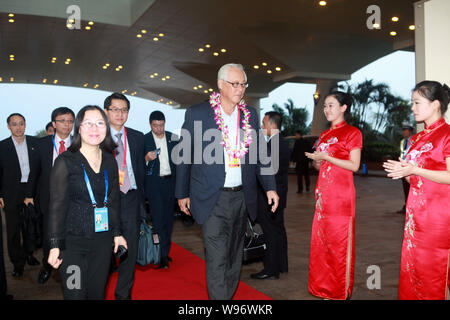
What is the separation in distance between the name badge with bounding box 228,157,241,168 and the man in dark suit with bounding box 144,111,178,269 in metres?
1.86

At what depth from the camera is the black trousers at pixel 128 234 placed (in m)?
3.14

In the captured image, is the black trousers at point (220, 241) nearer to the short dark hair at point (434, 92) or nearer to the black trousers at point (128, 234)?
the black trousers at point (128, 234)

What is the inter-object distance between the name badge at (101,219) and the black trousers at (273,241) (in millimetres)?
2129

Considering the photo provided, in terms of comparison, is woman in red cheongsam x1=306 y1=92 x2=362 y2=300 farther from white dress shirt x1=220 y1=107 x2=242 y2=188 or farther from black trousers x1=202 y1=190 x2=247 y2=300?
black trousers x1=202 y1=190 x2=247 y2=300

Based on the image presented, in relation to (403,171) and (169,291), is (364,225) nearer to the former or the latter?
(169,291)

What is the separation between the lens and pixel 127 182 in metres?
3.18

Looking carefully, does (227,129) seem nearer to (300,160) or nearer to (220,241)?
(220,241)

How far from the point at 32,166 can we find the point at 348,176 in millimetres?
2957

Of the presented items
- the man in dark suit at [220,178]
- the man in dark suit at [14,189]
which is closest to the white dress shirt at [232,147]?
the man in dark suit at [220,178]

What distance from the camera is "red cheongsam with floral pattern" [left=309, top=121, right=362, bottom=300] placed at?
3.23 metres

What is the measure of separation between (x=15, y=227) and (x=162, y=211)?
1610 mm

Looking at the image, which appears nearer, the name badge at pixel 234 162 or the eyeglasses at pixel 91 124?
the eyeglasses at pixel 91 124

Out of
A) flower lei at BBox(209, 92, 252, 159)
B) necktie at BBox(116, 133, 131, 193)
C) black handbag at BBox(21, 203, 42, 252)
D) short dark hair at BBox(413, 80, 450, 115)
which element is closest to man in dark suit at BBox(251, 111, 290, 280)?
flower lei at BBox(209, 92, 252, 159)
